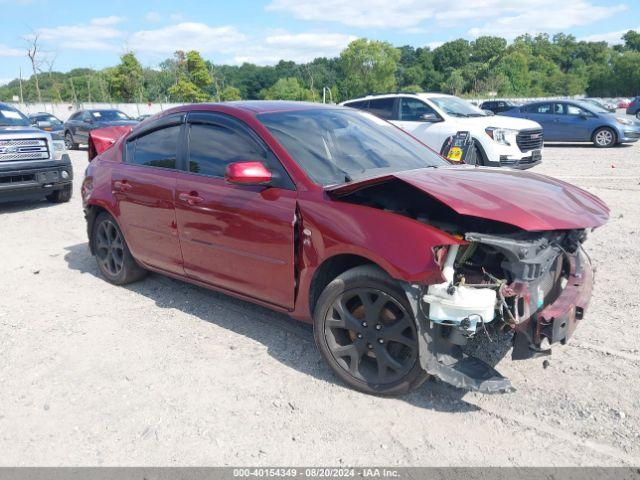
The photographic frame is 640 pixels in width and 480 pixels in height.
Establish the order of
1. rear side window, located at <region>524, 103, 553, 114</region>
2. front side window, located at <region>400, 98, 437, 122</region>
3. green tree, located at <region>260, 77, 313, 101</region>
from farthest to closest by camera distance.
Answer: green tree, located at <region>260, 77, 313, 101</region> → rear side window, located at <region>524, 103, 553, 114</region> → front side window, located at <region>400, 98, 437, 122</region>

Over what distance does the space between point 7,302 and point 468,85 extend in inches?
3668

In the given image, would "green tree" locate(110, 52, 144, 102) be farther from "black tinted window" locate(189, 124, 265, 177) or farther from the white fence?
"black tinted window" locate(189, 124, 265, 177)

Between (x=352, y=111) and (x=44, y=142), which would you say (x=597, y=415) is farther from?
(x=44, y=142)

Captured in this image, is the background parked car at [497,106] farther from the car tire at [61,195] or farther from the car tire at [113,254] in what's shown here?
the car tire at [113,254]

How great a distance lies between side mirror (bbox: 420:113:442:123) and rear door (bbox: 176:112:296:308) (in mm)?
8181

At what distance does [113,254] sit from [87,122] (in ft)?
59.5

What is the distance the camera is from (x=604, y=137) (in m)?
17.3

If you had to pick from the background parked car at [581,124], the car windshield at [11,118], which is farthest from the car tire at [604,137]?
the car windshield at [11,118]

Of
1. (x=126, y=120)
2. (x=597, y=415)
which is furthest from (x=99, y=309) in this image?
(x=126, y=120)

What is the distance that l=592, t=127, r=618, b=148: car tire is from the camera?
17156 mm

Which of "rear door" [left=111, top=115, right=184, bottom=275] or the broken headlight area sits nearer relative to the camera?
the broken headlight area

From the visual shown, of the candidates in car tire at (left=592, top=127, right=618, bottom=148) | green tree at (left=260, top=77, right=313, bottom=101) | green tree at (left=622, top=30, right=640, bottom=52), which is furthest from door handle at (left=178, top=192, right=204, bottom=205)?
green tree at (left=622, top=30, right=640, bottom=52)

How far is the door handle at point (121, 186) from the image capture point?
4.90 meters

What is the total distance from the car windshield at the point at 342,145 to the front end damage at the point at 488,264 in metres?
0.50
